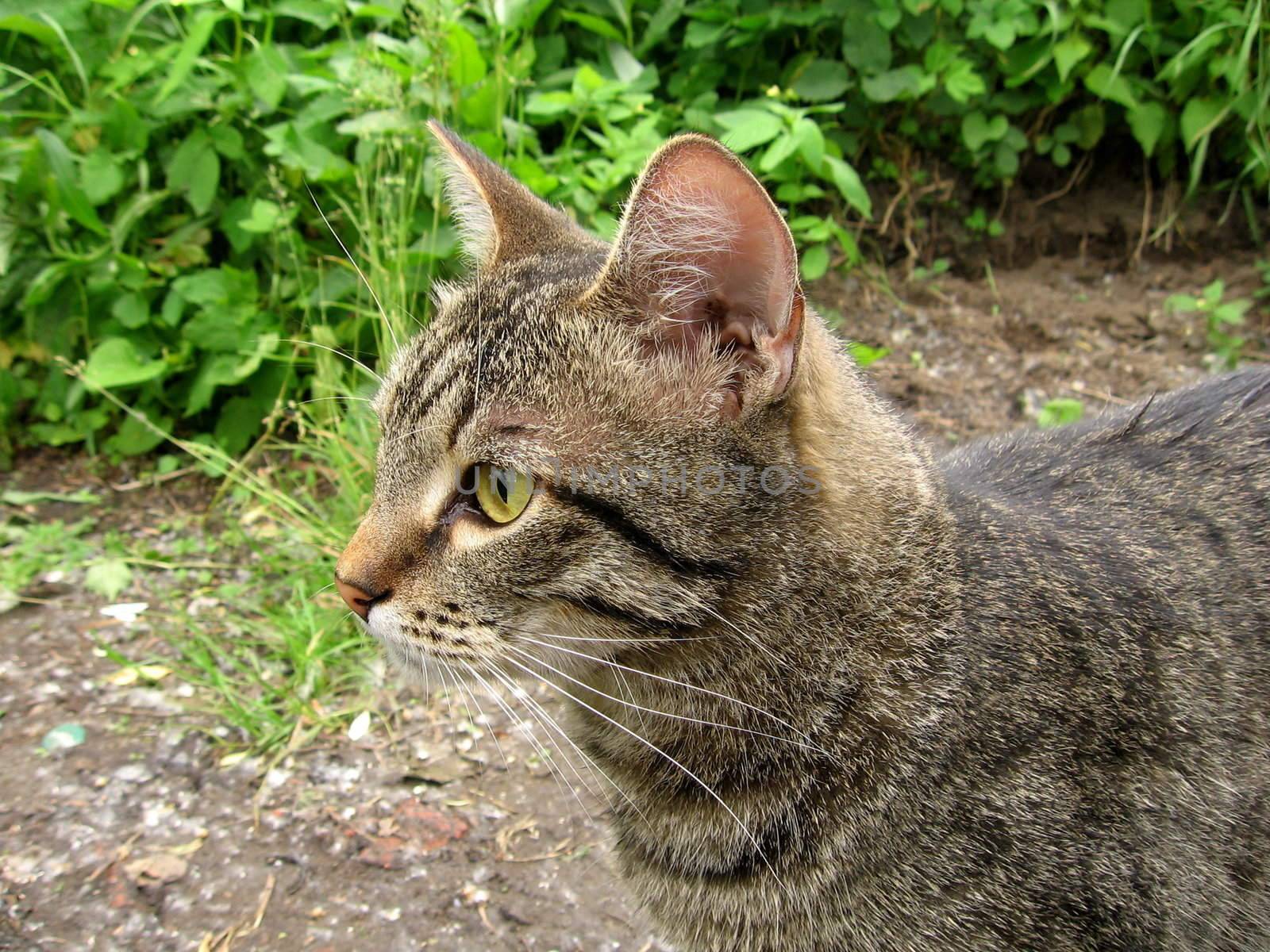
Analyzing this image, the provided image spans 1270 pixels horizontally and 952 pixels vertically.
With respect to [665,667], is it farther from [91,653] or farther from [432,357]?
[91,653]

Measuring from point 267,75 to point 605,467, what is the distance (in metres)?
2.43

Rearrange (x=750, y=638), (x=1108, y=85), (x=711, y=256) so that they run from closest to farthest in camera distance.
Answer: (x=711, y=256) < (x=750, y=638) < (x=1108, y=85)

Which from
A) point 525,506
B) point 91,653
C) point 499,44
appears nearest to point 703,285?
point 525,506

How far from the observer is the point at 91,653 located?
2.99 meters

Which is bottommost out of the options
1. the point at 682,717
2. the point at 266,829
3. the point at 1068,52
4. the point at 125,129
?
the point at 266,829

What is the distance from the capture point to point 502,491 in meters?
1.74

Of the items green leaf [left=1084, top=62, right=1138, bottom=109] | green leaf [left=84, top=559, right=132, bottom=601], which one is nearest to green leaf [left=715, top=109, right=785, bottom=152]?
green leaf [left=1084, top=62, right=1138, bottom=109]

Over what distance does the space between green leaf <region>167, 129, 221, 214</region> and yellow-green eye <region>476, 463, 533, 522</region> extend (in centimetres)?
227

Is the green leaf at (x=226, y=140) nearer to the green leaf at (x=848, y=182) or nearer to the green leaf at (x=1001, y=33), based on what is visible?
the green leaf at (x=848, y=182)

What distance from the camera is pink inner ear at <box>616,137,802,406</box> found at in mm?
1517

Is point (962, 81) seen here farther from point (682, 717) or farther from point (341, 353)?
point (682, 717)

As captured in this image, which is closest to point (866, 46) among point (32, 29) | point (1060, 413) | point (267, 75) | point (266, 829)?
point (1060, 413)

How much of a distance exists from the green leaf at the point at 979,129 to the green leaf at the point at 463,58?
2.07 metres

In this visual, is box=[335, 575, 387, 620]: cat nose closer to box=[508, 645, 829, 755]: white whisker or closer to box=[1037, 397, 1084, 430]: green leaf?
box=[508, 645, 829, 755]: white whisker
